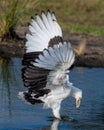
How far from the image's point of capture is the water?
11.5 meters

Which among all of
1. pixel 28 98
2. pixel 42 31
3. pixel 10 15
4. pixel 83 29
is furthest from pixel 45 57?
pixel 83 29

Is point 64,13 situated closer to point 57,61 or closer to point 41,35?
point 41,35

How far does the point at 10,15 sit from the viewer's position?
19.6 metres

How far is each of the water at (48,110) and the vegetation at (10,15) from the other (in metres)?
3.60

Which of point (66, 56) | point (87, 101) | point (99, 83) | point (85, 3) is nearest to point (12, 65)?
point (99, 83)

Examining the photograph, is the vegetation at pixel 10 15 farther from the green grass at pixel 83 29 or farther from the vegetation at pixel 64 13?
the green grass at pixel 83 29

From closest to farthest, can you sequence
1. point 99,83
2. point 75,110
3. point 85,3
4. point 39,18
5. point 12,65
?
point 39,18 < point 75,110 < point 99,83 < point 12,65 < point 85,3

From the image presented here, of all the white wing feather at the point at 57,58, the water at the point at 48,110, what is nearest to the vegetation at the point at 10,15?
the water at the point at 48,110

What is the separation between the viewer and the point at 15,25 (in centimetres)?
1986

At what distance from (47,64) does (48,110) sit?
7.79ft

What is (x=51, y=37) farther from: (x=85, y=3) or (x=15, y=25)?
(x=85, y=3)

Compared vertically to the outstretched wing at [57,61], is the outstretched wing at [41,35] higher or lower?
higher

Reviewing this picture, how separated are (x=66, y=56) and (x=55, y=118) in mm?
1731

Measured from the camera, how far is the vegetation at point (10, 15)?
19.6 metres
